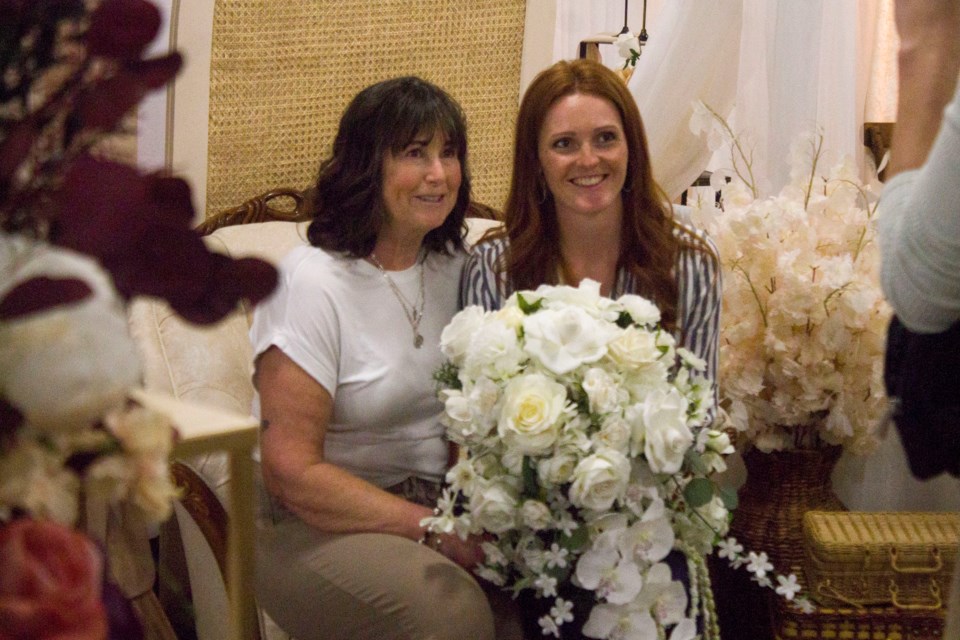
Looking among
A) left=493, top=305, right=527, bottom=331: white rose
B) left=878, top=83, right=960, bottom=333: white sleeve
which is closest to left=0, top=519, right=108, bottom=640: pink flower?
left=878, top=83, right=960, bottom=333: white sleeve

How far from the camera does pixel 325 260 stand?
2.05 metres

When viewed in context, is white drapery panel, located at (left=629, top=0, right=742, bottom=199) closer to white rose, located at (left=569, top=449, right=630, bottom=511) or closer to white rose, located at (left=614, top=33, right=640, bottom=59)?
white rose, located at (left=614, top=33, right=640, bottom=59)

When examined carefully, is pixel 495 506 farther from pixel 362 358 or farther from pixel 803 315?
pixel 803 315

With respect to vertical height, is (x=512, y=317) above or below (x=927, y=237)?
below

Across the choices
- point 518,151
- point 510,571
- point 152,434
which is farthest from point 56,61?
point 518,151

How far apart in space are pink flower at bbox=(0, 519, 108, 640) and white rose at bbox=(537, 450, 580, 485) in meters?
1.04

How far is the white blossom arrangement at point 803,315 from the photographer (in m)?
2.33

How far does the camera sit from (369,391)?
1987 mm

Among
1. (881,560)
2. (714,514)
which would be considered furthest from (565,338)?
(881,560)

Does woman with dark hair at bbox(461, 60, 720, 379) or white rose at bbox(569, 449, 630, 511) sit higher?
woman with dark hair at bbox(461, 60, 720, 379)

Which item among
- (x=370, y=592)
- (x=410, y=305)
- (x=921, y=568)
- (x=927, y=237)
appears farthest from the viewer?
(x=921, y=568)

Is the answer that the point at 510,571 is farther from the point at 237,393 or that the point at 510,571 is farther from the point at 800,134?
the point at 800,134

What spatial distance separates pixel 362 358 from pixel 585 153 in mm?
554

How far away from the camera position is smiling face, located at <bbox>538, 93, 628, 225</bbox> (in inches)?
84.5
